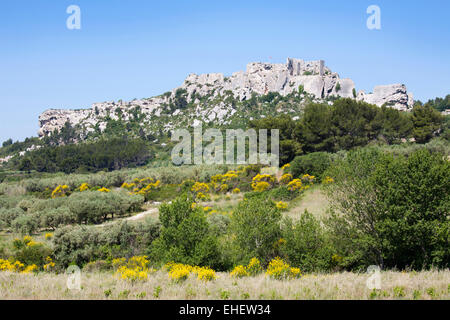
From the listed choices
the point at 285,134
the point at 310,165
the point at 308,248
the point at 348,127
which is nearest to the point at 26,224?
the point at 308,248

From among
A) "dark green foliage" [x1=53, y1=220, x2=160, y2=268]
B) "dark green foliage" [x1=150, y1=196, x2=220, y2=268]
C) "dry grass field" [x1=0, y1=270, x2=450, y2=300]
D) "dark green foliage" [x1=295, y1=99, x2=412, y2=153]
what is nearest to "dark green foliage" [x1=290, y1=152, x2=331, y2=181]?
"dark green foliage" [x1=295, y1=99, x2=412, y2=153]

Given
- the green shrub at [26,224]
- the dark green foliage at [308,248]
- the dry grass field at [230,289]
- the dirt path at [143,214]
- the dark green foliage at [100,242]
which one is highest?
the dry grass field at [230,289]

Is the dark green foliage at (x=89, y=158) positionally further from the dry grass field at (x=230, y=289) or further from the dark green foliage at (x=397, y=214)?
the dry grass field at (x=230, y=289)

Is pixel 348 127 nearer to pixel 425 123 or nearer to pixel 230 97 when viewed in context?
pixel 425 123

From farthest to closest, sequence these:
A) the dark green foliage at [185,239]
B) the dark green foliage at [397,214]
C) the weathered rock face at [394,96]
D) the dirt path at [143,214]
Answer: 1. the weathered rock face at [394,96]
2. the dirt path at [143,214]
3. the dark green foliage at [185,239]
4. the dark green foliage at [397,214]

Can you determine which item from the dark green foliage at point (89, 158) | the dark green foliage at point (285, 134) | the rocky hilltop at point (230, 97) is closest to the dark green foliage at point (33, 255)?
the dark green foliage at point (285, 134)

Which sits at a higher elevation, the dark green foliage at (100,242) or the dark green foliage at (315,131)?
the dark green foliage at (315,131)

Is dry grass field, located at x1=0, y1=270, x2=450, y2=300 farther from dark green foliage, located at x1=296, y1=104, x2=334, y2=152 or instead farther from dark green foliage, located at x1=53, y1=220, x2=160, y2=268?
dark green foliage, located at x1=296, y1=104, x2=334, y2=152

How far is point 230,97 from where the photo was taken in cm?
11206

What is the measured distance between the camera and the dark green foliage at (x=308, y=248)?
11477mm

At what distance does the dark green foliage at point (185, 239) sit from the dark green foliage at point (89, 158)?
6198cm

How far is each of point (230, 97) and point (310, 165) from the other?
3229 inches

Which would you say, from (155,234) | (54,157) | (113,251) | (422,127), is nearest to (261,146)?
(422,127)

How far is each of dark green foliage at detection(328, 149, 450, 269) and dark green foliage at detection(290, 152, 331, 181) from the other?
20.2 meters
